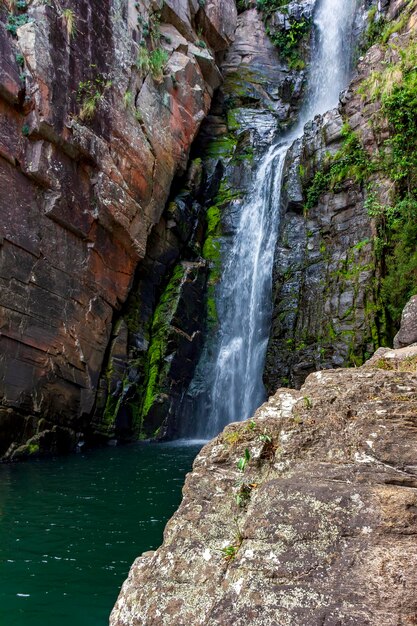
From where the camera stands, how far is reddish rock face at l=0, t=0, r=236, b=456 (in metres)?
13.8

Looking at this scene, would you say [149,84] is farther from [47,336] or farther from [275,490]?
[275,490]

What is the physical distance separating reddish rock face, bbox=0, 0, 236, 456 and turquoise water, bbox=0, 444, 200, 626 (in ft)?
10.7

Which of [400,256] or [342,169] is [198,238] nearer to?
[342,169]

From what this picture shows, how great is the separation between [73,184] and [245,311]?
28.9 feet

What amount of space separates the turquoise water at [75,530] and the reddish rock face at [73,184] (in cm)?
325

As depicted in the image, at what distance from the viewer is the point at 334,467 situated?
3555 millimetres

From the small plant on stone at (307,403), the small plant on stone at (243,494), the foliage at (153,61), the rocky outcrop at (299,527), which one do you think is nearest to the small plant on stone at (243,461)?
the rocky outcrop at (299,527)

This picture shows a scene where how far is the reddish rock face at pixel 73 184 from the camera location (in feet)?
45.3

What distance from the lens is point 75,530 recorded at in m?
7.63

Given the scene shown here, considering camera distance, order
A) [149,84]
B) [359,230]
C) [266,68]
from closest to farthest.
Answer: [359,230]
[149,84]
[266,68]

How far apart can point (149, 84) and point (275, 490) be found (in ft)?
62.0

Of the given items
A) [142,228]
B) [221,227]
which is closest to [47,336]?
[142,228]

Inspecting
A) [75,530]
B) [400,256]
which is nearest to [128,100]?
[400,256]

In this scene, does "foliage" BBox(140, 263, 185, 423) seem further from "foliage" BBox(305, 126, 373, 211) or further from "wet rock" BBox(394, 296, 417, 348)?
"wet rock" BBox(394, 296, 417, 348)
